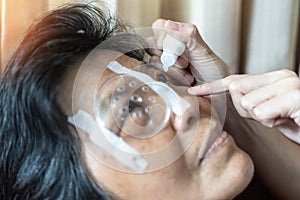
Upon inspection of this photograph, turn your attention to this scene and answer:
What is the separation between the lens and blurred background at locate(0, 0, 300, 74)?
1322 mm

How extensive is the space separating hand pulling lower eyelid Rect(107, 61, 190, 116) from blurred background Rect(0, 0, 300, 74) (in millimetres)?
331

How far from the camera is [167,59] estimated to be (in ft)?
3.43

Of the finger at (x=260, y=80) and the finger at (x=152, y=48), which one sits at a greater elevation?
the finger at (x=152, y=48)

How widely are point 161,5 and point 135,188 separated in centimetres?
60

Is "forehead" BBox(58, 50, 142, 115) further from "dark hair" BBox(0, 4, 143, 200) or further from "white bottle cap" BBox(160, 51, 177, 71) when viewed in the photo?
"white bottle cap" BBox(160, 51, 177, 71)

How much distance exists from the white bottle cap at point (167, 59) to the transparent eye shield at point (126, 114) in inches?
4.0

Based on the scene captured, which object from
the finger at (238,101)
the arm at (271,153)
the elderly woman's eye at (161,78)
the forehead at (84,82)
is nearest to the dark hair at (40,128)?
the forehead at (84,82)

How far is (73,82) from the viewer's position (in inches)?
36.0

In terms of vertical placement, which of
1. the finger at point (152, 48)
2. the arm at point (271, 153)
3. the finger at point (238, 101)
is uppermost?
the finger at point (152, 48)

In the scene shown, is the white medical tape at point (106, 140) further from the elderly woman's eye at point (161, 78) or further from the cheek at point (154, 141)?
the elderly woman's eye at point (161, 78)

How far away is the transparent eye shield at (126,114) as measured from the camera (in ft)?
2.93


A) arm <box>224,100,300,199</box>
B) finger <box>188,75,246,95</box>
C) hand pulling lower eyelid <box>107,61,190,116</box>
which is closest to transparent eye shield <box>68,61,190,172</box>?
hand pulling lower eyelid <box>107,61,190,116</box>

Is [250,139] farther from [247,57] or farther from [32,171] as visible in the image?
[32,171]

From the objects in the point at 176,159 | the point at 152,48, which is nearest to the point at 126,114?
the point at 176,159
